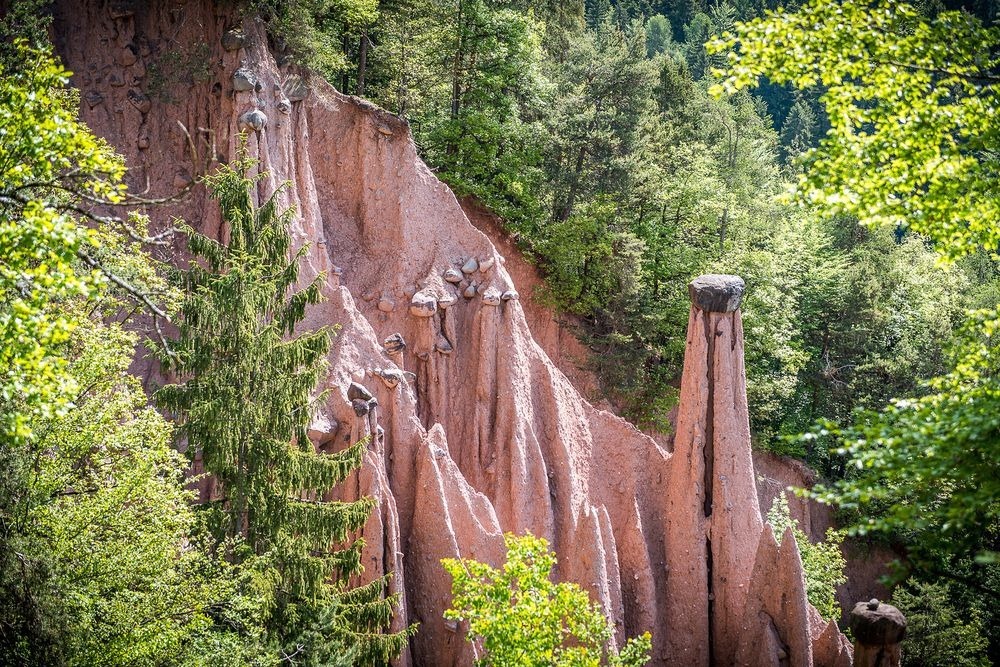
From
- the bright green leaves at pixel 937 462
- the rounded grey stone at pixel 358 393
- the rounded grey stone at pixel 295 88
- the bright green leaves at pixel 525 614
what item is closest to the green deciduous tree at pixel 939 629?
the bright green leaves at pixel 525 614

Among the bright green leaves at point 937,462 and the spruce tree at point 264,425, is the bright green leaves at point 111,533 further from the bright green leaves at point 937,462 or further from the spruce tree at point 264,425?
the bright green leaves at point 937,462

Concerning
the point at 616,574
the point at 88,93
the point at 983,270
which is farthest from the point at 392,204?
the point at 983,270

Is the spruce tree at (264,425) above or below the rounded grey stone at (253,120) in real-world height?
below

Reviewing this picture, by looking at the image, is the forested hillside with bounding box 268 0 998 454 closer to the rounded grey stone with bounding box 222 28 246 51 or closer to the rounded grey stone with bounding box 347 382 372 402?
the rounded grey stone with bounding box 222 28 246 51

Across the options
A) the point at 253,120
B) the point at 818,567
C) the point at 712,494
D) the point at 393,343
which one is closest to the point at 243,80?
the point at 253,120

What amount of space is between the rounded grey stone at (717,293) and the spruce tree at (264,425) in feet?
29.0

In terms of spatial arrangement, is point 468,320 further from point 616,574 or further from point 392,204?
point 616,574

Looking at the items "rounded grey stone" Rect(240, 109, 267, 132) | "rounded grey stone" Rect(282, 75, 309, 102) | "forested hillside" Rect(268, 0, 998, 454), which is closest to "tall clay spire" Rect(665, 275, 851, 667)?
"forested hillside" Rect(268, 0, 998, 454)

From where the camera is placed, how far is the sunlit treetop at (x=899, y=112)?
9047mm

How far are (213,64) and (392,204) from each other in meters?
4.87

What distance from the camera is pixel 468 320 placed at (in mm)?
21391

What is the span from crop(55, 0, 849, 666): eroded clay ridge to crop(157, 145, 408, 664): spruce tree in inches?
128

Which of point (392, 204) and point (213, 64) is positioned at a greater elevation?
point (213, 64)

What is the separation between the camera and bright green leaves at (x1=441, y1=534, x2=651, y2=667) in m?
15.2
